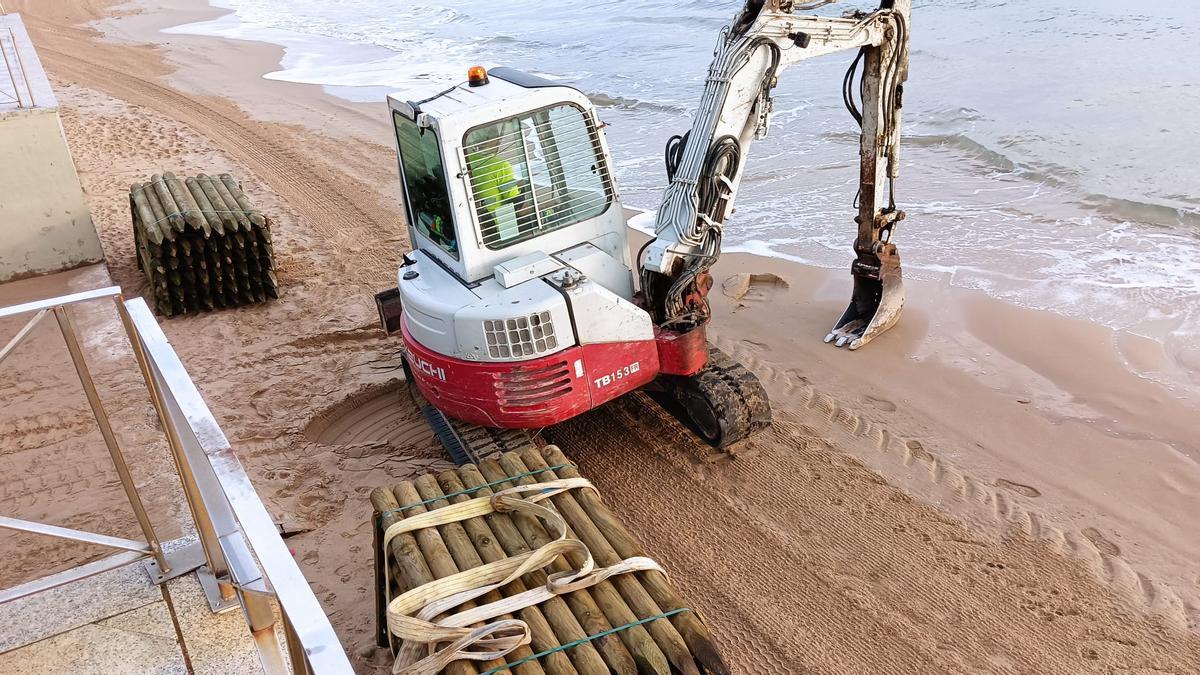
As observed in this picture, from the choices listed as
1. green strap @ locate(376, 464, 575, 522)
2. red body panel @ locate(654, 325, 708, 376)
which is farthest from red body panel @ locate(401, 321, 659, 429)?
green strap @ locate(376, 464, 575, 522)

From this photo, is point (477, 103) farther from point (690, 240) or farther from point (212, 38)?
point (212, 38)

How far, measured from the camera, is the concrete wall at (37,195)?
1048 cm

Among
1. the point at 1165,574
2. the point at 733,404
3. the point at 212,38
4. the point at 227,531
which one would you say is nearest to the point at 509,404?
the point at 733,404

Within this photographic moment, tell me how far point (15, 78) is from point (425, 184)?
7.43m

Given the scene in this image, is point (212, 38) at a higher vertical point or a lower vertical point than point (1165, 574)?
higher

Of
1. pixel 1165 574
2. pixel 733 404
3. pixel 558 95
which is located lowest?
pixel 1165 574

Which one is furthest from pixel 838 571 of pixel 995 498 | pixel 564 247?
pixel 564 247

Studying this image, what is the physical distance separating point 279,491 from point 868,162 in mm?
5586

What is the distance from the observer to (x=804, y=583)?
6258mm

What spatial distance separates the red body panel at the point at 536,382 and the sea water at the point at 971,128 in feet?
8.82

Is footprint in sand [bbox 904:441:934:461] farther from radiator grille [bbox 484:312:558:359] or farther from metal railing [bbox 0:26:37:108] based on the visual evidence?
metal railing [bbox 0:26:37:108]

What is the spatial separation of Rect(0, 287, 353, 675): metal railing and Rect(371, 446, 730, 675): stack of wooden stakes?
0.81 m

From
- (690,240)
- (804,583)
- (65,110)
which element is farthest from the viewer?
(65,110)

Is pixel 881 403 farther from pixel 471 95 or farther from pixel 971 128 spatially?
pixel 971 128
